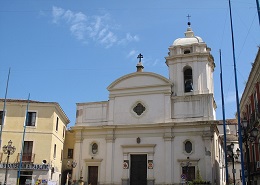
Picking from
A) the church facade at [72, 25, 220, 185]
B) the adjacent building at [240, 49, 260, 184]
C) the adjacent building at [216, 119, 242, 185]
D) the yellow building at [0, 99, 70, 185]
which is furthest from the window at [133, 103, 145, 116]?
the adjacent building at [240, 49, 260, 184]

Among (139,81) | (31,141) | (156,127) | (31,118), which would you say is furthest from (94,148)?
(139,81)

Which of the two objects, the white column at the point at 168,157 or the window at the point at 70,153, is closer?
the white column at the point at 168,157

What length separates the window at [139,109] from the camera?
3185 centimetres

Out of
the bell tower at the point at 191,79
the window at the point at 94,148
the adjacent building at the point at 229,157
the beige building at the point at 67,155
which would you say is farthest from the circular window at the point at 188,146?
the beige building at the point at 67,155

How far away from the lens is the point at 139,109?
32.0m

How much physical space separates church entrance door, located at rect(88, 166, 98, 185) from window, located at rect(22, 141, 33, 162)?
5703 mm

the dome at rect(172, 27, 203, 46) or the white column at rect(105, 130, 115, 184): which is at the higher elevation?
the dome at rect(172, 27, 203, 46)

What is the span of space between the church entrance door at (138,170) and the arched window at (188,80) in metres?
7.70

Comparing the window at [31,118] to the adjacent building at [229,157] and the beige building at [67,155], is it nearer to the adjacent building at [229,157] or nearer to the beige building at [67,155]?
the beige building at [67,155]

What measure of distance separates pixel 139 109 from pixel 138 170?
228 inches

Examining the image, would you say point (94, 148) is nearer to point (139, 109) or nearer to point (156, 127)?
point (139, 109)

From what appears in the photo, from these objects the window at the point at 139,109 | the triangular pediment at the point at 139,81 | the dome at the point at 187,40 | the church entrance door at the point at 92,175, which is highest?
the dome at the point at 187,40

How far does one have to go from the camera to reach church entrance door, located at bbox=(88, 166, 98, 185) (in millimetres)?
31219

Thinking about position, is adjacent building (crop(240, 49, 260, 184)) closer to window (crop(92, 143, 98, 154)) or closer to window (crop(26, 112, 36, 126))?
window (crop(92, 143, 98, 154))
